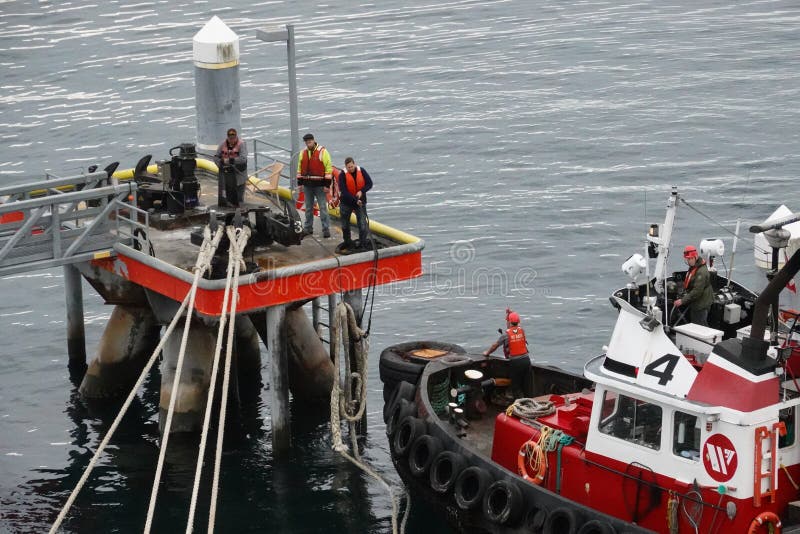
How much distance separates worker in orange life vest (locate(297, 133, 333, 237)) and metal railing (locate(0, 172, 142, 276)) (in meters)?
2.90

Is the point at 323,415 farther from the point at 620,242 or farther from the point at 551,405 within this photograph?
the point at 620,242

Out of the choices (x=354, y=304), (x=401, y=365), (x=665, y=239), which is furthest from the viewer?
(x=354, y=304)

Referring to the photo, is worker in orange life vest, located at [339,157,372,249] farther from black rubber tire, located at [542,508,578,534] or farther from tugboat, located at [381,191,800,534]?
black rubber tire, located at [542,508,578,534]

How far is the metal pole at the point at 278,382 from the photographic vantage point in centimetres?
2306

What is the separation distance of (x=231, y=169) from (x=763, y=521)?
40.7 ft

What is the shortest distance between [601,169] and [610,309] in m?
9.58

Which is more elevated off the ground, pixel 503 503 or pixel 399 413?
pixel 399 413

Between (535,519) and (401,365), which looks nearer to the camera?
(535,519)

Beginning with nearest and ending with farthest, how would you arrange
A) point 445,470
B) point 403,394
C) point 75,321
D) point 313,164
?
point 445,470
point 403,394
point 313,164
point 75,321

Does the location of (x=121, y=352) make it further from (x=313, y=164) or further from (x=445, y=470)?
(x=445, y=470)

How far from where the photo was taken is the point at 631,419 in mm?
18594

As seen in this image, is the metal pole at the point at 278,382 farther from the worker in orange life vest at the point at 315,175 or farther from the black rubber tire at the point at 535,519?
the black rubber tire at the point at 535,519

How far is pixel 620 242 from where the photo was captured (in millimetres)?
34906

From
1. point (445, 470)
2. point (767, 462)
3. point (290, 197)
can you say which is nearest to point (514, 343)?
point (445, 470)
